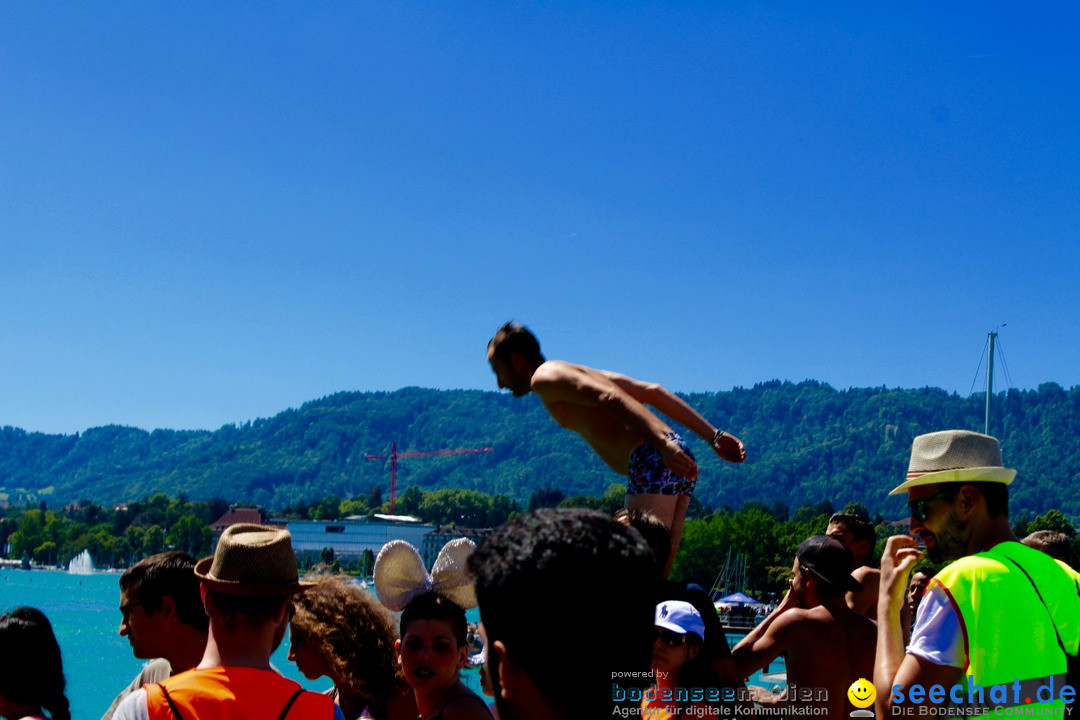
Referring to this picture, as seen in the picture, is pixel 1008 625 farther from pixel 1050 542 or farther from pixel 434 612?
pixel 1050 542

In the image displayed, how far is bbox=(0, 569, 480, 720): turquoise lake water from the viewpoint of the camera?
188 ft

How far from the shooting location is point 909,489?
12.6 feet

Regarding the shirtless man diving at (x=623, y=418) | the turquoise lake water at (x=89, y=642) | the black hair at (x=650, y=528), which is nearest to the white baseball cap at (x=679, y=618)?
the black hair at (x=650, y=528)

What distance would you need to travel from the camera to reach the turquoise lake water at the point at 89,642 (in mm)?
57281

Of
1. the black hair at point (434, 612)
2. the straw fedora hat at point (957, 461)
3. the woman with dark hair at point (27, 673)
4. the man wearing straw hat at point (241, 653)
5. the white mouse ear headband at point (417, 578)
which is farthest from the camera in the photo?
the white mouse ear headband at point (417, 578)

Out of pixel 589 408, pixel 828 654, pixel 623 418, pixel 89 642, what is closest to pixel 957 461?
pixel 623 418

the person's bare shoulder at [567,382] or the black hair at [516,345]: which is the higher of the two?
the black hair at [516,345]

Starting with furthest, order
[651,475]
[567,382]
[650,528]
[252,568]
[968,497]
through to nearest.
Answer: [651,475] < [567,382] < [650,528] < [968,497] < [252,568]

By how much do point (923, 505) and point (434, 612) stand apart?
196cm

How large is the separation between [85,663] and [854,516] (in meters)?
79.8

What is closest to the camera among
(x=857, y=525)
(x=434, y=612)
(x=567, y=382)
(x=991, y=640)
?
(x=991, y=640)

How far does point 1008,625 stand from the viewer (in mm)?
3307

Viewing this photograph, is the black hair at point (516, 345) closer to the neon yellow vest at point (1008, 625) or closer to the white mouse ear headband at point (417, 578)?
Result: the white mouse ear headband at point (417, 578)

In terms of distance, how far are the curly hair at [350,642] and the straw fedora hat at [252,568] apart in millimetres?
1177
